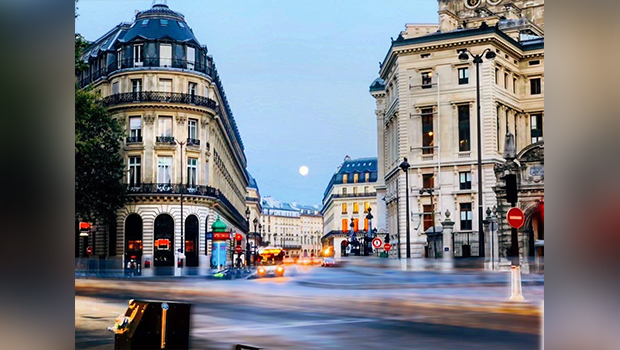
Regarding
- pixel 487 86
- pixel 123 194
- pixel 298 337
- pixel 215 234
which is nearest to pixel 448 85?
pixel 487 86

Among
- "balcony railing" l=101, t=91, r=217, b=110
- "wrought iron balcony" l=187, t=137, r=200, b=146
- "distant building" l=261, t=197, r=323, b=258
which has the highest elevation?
"balcony railing" l=101, t=91, r=217, b=110

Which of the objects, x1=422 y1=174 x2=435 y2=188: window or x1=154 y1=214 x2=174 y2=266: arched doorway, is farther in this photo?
x1=422 y1=174 x2=435 y2=188: window

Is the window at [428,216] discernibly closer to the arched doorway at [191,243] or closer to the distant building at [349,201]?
the distant building at [349,201]

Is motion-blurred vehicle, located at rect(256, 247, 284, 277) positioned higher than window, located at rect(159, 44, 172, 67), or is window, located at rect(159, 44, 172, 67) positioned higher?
window, located at rect(159, 44, 172, 67)

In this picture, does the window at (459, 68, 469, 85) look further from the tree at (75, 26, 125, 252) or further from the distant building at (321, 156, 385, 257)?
the tree at (75, 26, 125, 252)

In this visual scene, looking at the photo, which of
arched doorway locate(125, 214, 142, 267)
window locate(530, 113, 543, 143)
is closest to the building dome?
arched doorway locate(125, 214, 142, 267)

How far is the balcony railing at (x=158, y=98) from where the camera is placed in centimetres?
1341

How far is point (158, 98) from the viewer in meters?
14.4

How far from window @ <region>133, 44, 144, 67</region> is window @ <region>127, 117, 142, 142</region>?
1.04 meters

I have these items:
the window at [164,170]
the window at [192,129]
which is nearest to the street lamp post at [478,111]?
the window at [192,129]

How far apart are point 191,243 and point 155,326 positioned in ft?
26.6

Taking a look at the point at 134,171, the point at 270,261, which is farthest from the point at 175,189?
the point at 270,261

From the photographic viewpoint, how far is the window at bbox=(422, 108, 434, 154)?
1702cm

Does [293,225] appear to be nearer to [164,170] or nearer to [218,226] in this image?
[218,226]
